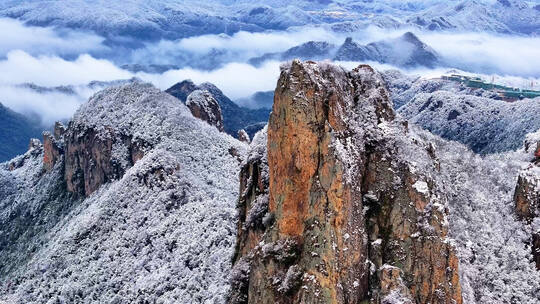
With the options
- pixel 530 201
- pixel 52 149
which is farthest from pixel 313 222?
pixel 52 149

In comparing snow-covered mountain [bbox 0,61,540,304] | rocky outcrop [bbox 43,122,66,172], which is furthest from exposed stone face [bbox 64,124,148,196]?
rocky outcrop [bbox 43,122,66,172]

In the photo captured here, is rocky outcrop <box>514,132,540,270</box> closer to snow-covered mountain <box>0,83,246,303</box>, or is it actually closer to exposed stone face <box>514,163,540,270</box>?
exposed stone face <box>514,163,540,270</box>

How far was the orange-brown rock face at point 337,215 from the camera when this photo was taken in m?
47.0

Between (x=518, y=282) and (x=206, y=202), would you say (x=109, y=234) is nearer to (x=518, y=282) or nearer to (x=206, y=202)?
(x=206, y=202)

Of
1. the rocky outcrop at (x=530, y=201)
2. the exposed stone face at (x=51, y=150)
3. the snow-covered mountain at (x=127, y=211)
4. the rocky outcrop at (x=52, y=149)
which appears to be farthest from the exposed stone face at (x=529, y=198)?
the exposed stone face at (x=51, y=150)

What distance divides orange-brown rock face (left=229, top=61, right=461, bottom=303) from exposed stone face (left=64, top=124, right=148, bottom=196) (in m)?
102

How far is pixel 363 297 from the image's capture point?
4738cm

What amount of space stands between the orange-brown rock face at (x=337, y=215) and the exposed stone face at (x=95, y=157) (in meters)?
102

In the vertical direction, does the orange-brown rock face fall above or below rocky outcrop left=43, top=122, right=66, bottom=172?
above

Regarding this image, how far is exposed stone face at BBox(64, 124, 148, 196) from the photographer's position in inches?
6043

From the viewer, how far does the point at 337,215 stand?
47062 mm

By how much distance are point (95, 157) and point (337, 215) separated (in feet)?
411

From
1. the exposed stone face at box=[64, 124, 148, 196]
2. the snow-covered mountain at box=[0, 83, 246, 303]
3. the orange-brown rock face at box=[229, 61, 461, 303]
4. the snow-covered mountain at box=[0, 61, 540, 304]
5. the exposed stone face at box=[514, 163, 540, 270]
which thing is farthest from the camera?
the exposed stone face at box=[64, 124, 148, 196]

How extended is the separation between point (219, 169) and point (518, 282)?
8921 centimetres
